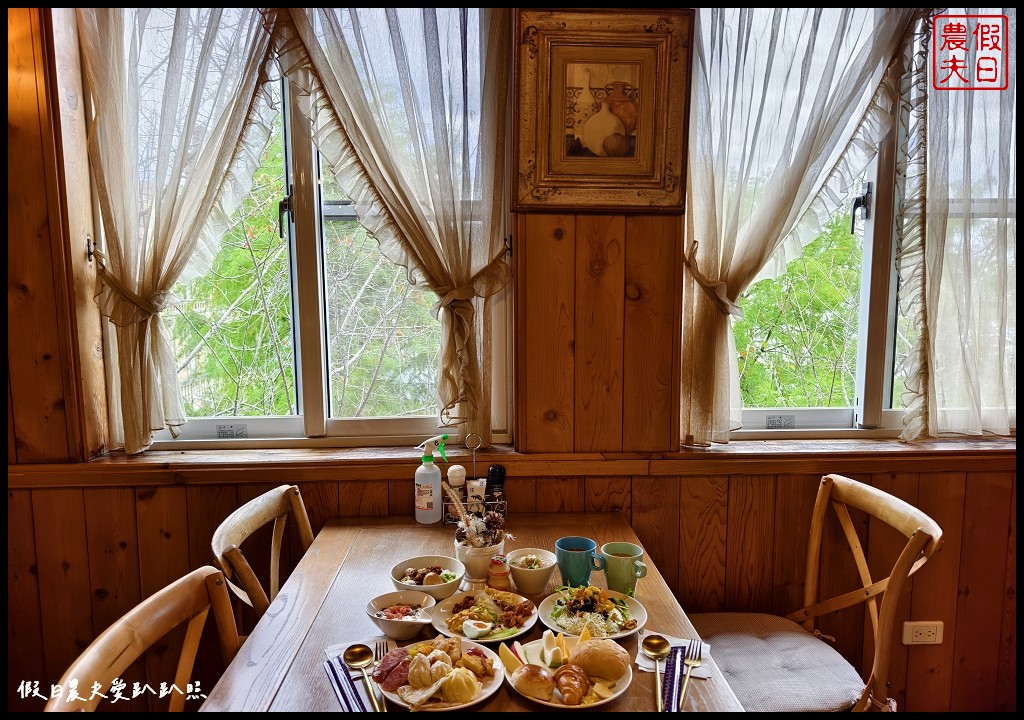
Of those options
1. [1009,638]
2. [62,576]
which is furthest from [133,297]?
[1009,638]

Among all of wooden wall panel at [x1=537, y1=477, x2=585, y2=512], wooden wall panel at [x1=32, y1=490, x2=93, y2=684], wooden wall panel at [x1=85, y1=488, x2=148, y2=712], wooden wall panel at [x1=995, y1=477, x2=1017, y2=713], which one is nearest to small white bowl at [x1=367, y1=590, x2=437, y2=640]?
wooden wall panel at [x1=537, y1=477, x2=585, y2=512]

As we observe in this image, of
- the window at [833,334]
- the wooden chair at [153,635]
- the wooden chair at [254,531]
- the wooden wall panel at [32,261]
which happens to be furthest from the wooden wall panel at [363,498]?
the window at [833,334]

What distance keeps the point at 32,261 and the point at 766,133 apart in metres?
1.99

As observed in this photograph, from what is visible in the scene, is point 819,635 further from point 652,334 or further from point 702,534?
point 652,334

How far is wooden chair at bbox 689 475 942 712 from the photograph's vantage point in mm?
1262

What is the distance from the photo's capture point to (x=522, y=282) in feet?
5.40

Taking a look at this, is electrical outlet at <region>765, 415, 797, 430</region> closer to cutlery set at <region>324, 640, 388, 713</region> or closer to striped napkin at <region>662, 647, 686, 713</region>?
striped napkin at <region>662, 647, 686, 713</region>

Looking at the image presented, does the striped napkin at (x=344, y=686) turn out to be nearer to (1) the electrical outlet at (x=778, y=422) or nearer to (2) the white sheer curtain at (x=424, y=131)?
(2) the white sheer curtain at (x=424, y=131)

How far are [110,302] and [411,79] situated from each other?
3.32 feet

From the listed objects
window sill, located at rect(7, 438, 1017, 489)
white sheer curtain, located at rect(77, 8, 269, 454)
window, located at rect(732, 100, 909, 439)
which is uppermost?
white sheer curtain, located at rect(77, 8, 269, 454)

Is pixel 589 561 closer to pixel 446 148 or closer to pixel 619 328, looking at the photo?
pixel 619 328

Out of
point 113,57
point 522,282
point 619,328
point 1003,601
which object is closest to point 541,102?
point 522,282

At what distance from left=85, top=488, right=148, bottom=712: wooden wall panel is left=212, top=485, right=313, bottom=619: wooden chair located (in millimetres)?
379

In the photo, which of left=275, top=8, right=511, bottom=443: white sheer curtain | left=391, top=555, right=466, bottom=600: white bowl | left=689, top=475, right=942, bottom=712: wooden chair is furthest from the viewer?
left=275, top=8, right=511, bottom=443: white sheer curtain
